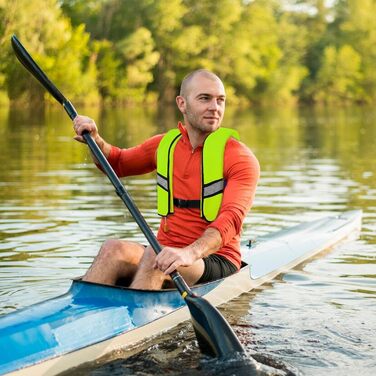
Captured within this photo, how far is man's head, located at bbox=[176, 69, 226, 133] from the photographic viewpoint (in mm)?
5102

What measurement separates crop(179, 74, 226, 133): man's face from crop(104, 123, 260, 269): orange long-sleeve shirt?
209 mm

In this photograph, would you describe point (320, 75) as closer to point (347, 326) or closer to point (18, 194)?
point (18, 194)

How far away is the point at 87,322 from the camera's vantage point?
4500mm

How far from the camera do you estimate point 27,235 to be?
873 cm

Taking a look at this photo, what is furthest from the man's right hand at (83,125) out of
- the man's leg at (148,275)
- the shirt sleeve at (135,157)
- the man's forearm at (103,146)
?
the man's leg at (148,275)

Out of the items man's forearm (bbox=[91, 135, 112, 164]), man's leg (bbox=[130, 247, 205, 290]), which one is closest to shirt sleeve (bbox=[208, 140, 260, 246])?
man's leg (bbox=[130, 247, 205, 290])

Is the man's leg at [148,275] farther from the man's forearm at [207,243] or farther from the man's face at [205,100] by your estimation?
the man's face at [205,100]

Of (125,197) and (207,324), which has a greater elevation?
(125,197)

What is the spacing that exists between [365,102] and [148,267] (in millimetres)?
70919

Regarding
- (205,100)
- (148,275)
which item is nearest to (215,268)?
(148,275)

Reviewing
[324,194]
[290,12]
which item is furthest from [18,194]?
[290,12]

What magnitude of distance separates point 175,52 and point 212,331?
173 feet

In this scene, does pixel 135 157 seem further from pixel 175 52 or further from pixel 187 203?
pixel 175 52

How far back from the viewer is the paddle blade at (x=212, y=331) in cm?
448
